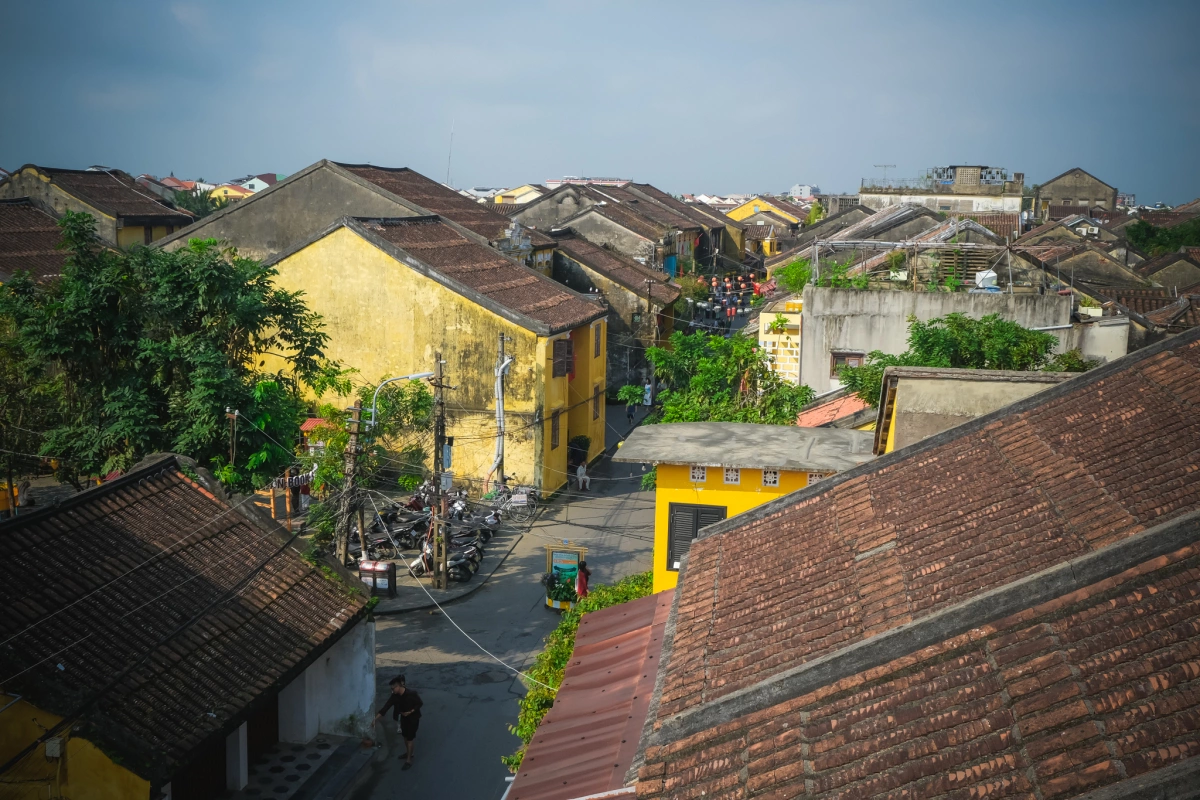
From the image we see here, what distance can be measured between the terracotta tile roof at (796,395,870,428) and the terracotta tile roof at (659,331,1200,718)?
34.2ft

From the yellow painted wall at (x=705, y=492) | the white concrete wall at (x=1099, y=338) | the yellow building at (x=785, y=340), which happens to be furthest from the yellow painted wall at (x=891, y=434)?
the yellow building at (x=785, y=340)

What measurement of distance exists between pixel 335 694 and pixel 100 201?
3716cm

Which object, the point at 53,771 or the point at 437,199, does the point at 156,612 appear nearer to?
the point at 53,771

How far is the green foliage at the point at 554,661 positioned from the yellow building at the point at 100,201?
A: 34.6 metres

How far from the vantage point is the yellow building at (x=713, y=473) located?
14453mm

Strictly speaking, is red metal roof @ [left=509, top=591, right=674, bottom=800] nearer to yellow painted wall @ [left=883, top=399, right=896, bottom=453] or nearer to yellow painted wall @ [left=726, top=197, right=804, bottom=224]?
yellow painted wall @ [left=883, top=399, right=896, bottom=453]

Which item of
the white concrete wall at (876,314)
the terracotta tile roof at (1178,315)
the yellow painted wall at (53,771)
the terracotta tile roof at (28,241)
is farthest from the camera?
the terracotta tile roof at (28,241)

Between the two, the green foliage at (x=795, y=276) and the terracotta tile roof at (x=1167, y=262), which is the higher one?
the terracotta tile roof at (x=1167, y=262)

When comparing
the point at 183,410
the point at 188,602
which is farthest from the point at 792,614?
the point at 183,410

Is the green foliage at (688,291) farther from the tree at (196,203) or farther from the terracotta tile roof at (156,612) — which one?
the terracotta tile roof at (156,612)

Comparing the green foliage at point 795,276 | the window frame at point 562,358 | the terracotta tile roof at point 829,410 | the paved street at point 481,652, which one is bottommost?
the paved street at point 481,652

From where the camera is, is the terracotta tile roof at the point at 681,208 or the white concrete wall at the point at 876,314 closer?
the white concrete wall at the point at 876,314

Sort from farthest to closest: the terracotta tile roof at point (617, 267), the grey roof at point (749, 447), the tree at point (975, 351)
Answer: the terracotta tile roof at point (617, 267)
the tree at point (975, 351)
the grey roof at point (749, 447)

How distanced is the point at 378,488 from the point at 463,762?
42.3 ft
